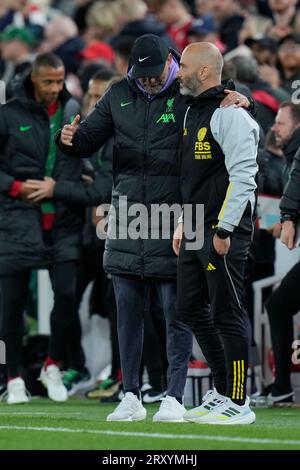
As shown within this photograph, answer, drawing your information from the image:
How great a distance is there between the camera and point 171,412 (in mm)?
8188

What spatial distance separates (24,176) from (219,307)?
10.0 ft

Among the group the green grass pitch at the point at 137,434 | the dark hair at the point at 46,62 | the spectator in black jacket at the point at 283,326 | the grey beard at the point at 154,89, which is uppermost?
the dark hair at the point at 46,62

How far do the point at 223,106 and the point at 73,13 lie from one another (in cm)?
1151

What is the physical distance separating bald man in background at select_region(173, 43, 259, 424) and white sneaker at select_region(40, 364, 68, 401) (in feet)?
9.02

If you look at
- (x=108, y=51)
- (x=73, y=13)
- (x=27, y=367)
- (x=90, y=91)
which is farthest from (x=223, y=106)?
(x=73, y=13)

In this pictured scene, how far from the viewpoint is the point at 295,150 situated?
9.97m

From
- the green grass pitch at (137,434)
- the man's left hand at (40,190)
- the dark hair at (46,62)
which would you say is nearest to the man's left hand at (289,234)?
the green grass pitch at (137,434)

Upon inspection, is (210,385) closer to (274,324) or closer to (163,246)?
(274,324)

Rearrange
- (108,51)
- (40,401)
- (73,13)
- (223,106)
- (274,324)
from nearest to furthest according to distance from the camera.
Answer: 1. (223,106)
2. (274,324)
3. (40,401)
4. (108,51)
5. (73,13)

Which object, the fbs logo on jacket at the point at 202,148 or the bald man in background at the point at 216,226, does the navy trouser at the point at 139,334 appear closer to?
the bald man in background at the point at 216,226

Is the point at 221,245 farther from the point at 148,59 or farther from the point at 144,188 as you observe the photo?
the point at 148,59

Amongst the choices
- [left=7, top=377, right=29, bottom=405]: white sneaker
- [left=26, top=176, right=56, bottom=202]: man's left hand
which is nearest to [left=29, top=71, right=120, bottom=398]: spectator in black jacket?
[left=26, top=176, right=56, bottom=202]: man's left hand

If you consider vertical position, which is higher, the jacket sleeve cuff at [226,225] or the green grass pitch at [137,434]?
the jacket sleeve cuff at [226,225]

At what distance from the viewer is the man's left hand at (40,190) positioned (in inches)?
408
